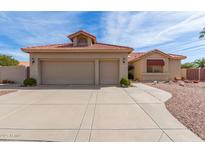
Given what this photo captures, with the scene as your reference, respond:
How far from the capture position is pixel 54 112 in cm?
587

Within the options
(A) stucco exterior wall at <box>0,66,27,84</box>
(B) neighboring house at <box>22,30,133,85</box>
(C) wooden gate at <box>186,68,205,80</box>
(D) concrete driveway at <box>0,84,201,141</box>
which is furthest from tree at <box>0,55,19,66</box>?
(C) wooden gate at <box>186,68,205,80</box>

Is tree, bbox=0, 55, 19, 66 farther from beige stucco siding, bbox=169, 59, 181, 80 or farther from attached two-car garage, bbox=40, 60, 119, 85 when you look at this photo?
beige stucco siding, bbox=169, 59, 181, 80

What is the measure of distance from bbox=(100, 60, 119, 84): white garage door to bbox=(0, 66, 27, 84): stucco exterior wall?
869cm

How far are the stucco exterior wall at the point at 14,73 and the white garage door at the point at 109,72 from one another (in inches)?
342

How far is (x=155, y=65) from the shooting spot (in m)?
20.3

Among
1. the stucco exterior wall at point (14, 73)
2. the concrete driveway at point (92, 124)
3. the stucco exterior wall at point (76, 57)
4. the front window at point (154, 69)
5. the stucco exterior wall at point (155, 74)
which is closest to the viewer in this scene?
the concrete driveway at point (92, 124)

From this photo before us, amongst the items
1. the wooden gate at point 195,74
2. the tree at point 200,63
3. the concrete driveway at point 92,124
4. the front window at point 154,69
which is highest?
the tree at point 200,63

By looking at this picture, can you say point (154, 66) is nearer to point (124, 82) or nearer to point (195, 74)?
point (195, 74)

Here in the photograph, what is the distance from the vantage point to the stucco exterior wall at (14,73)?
55.2ft

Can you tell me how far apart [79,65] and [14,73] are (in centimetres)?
791

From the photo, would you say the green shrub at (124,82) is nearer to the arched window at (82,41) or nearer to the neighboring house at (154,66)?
the arched window at (82,41)

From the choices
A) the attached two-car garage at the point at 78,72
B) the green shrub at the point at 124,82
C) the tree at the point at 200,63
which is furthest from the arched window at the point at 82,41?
the tree at the point at 200,63
